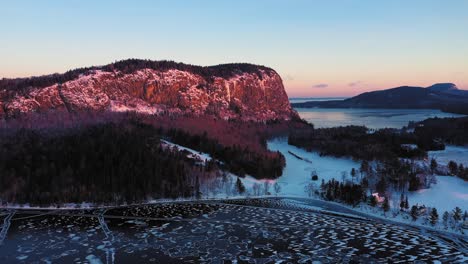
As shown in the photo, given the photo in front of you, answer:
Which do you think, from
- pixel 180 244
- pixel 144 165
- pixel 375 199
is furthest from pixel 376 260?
pixel 144 165

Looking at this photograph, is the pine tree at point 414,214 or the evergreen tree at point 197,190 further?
the evergreen tree at point 197,190

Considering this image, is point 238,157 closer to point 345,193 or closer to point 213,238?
point 345,193

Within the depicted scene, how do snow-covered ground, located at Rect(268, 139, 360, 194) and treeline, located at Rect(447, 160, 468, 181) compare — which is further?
snow-covered ground, located at Rect(268, 139, 360, 194)

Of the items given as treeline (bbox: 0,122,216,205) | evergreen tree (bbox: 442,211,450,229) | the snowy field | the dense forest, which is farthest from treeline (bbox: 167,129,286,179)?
evergreen tree (bbox: 442,211,450,229)

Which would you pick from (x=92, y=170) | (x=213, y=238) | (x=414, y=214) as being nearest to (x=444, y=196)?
(x=414, y=214)

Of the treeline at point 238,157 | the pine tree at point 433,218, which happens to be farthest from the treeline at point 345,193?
the treeline at point 238,157

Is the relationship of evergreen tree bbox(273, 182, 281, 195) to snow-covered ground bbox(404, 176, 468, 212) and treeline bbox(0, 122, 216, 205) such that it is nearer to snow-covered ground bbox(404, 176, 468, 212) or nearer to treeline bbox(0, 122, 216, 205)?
treeline bbox(0, 122, 216, 205)

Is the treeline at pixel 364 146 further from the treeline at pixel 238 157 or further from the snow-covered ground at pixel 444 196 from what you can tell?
the snow-covered ground at pixel 444 196
